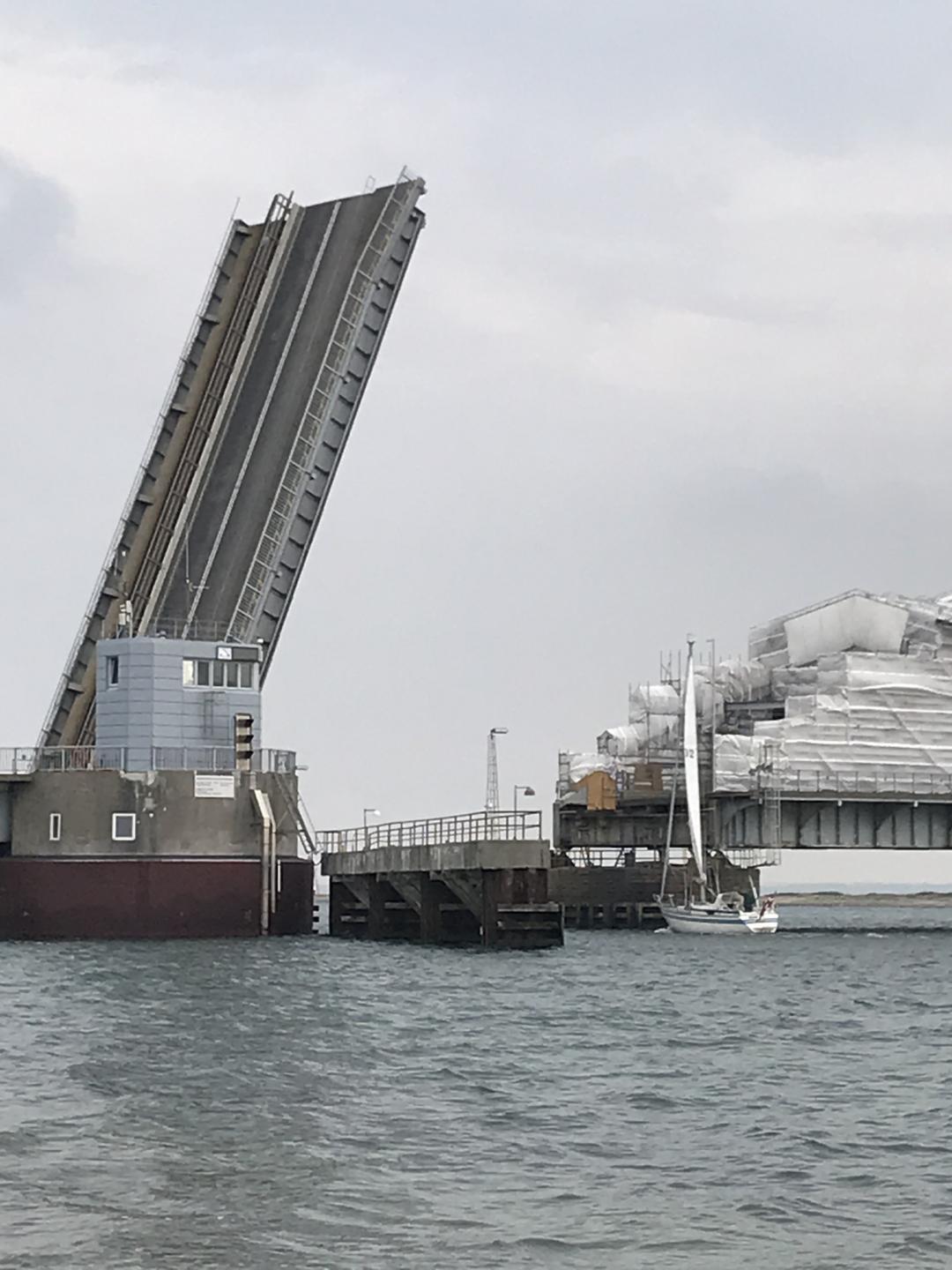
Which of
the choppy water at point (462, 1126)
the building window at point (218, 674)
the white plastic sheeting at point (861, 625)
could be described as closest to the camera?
the choppy water at point (462, 1126)

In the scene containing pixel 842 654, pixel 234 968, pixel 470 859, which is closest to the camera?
pixel 234 968

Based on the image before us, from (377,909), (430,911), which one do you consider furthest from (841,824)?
(430,911)

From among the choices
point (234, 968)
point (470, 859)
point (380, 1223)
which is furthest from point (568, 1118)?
point (470, 859)

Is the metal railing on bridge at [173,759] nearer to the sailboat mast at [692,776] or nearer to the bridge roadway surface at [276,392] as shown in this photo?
the bridge roadway surface at [276,392]

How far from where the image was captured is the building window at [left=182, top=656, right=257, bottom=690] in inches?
1957

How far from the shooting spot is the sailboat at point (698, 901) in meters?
64.1

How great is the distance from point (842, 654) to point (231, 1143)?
2015 inches

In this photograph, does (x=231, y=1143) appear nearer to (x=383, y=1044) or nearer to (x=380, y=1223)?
(x=380, y=1223)

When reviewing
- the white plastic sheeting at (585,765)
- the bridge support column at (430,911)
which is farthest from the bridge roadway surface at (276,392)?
the white plastic sheeting at (585,765)

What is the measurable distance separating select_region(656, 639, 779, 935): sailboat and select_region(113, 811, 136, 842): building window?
2078 centimetres

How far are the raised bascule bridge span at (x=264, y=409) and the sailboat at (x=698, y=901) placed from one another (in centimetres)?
1835

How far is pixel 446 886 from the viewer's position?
161ft

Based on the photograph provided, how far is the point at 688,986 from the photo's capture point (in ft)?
129

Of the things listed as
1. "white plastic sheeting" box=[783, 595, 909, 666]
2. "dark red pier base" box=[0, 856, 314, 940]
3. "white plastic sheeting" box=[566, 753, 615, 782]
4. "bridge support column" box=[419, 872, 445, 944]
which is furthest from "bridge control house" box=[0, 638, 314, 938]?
"white plastic sheeting" box=[783, 595, 909, 666]
